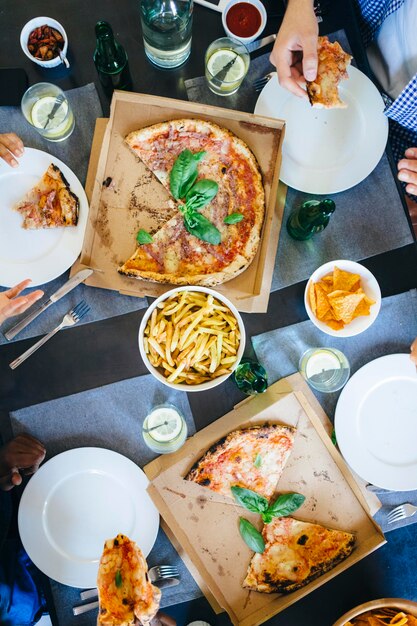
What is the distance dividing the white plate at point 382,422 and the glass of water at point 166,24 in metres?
1.89

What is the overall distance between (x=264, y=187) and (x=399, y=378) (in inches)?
47.0

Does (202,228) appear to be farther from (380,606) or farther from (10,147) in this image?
(380,606)

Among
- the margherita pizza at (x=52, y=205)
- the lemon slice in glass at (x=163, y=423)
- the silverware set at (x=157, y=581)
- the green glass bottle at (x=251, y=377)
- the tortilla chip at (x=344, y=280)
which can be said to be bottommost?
the silverware set at (x=157, y=581)

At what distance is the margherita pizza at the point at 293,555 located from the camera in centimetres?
287

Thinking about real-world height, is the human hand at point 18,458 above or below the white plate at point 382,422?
below

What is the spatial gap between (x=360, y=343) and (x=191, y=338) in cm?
91

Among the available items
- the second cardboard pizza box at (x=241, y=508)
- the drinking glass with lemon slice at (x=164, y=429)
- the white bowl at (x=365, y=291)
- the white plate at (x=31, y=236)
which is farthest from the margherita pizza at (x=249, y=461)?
the white plate at (x=31, y=236)

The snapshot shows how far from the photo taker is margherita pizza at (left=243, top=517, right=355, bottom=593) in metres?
2.87

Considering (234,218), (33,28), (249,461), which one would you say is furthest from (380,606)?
(33,28)

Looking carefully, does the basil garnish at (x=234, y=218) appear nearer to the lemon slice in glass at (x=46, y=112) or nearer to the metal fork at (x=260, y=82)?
the metal fork at (x=260, y=82)

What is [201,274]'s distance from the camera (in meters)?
2.93

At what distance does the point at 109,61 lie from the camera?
9.29 ft

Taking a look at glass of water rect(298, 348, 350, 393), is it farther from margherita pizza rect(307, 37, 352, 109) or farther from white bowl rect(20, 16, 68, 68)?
white bowl rect(20, 16, 68, 68)

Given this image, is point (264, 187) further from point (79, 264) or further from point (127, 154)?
point (79, 264)
